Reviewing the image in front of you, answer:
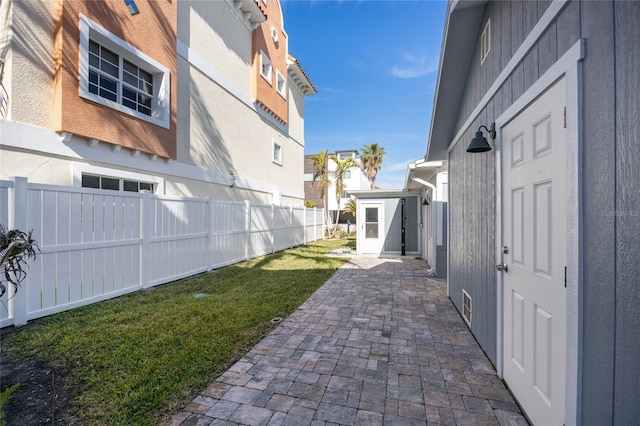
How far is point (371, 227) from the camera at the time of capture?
12.4 metres

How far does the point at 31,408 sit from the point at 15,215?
2.72 metres

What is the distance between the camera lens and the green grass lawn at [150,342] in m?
2.48

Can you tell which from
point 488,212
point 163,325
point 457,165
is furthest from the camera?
point 457,165

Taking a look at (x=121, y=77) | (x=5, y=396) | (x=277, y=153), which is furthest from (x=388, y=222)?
(x=5, y=396)

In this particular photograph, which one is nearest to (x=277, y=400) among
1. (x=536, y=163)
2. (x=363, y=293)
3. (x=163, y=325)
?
(x=163, y=325)

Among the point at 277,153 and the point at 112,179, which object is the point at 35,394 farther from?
the point at 277,153

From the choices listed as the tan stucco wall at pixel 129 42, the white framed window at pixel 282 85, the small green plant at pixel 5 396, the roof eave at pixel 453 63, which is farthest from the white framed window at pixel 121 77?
the white framed window at pixel 282 85

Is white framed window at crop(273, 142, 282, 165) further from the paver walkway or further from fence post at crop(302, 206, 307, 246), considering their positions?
the paver walkway

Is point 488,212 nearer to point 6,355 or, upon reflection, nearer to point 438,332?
point 438,332

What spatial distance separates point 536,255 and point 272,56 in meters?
14.3

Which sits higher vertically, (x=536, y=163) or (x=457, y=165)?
(x=457, y=165)

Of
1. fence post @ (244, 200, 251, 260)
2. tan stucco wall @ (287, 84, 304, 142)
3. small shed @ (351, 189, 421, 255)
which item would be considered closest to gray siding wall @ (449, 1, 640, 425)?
fence post @ (244, 200, 251, 260)

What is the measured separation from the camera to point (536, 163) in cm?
224

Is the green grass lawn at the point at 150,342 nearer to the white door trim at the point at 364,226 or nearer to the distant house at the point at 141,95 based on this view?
the distant house at the point at 141,95
